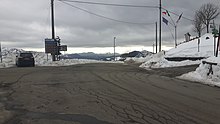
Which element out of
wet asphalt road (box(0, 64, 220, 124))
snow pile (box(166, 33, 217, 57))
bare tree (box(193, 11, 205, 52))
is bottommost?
wet asphalt road (box(0, 64, 220, 124))

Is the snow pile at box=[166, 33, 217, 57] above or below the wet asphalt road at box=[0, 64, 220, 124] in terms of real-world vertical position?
above

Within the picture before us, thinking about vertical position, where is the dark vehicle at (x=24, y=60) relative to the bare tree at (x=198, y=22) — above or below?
below

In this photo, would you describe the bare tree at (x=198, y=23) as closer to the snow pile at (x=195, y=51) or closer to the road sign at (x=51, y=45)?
the snow pile at (x=195, y=51)

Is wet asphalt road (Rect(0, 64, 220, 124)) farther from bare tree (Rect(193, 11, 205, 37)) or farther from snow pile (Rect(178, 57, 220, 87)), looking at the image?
bare tree (Rect(193, 11, 205, 37))

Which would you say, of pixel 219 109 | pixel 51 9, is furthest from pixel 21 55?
pixel 219 109

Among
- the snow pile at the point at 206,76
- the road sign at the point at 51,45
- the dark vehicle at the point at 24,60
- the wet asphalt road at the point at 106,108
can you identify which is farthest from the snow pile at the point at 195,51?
the wet asphalt road at the point at 106,108

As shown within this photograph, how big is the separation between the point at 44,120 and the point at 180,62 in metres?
23.5

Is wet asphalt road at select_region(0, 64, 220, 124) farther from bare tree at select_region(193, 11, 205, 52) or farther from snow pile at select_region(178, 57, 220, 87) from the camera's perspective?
bare tree at select_region(193, 11, 205, 52)

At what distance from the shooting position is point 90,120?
6.12 meters

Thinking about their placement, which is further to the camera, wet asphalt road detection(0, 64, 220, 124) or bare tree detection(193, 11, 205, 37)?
bare tree detection(193, 11, 205, 37)

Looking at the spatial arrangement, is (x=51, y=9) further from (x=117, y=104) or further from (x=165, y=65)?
(x=117, y=104)

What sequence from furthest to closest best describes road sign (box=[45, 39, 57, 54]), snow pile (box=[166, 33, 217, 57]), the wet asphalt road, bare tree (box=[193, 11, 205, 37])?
bare tree (box=[193, 11, 205, 37]) < road sign (box=[45, 39, 57, 54]) < snow pile (box=[166, 33, 217, 57]) < the wet asphalt road

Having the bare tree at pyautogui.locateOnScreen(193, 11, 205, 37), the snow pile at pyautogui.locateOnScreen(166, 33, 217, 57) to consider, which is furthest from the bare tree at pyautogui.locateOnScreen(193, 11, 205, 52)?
the snow pile at pyautogui.locateOnScreen(166, 33, 217, 57)

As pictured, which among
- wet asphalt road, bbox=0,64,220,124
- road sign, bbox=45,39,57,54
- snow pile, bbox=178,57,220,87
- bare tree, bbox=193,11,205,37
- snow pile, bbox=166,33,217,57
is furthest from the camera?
bare tree, bbox=193,11,205,37
